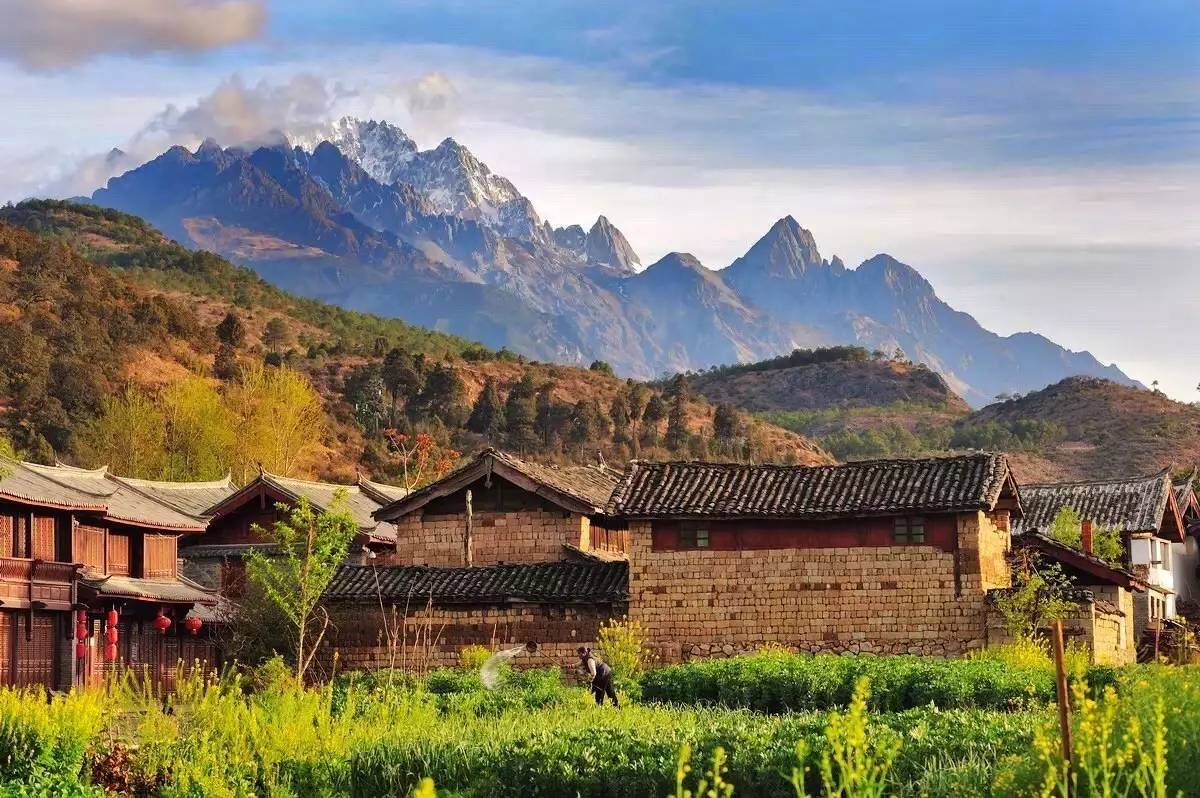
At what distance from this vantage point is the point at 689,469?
38.6 m

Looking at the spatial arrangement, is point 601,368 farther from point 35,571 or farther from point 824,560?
point 824,560

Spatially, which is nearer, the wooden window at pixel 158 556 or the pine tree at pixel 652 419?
the wooden window at pixel 158 556

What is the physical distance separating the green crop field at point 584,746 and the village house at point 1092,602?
896 cm

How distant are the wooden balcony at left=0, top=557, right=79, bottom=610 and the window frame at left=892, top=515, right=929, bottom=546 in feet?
62.1

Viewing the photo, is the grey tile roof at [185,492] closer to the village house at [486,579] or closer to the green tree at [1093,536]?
the village house at [486,579]

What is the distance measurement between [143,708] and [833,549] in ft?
59.0

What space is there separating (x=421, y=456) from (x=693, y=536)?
38.7 m

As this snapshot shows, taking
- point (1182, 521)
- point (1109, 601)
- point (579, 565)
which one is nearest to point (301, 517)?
point (579, 565)

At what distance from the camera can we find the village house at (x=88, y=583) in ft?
125

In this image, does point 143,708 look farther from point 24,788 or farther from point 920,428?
point 920,428

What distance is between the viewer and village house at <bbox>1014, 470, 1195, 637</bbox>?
5250cm

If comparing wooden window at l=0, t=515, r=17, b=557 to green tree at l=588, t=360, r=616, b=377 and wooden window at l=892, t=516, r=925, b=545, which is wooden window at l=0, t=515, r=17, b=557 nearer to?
wooden window at l=892, t=516, r=925, b=545

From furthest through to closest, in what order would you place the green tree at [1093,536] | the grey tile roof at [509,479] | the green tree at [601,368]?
the green tree at [601,368], the green tree at [1093,536], the grey tile roof at [509,479]

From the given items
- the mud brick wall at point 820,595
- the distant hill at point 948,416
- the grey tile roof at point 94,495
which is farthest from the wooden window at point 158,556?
the distant hill at point 948,416
